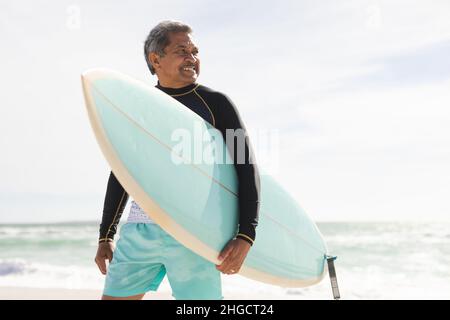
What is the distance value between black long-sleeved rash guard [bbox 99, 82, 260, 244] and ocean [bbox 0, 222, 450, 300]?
5422 mm

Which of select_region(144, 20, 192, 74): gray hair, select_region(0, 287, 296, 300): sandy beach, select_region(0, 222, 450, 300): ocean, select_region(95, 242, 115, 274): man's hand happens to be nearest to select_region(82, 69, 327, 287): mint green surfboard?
Result: select_region(144, 20, 192, 74): gray hair

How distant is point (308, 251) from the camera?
254 centimetres

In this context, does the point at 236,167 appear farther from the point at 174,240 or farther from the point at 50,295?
the point at 50,295

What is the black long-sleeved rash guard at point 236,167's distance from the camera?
5.99 ft

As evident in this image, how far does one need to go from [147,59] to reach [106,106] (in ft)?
0.89

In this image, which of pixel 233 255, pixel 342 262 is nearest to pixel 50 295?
pixel 233 255

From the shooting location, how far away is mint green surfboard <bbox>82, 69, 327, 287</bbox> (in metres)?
1.84

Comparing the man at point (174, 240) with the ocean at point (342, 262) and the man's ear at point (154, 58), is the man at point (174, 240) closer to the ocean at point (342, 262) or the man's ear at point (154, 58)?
the man's ear at point (154, 58)

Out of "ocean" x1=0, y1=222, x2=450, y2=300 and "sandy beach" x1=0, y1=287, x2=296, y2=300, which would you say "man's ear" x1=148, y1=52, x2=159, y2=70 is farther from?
"ocean" x1=0, y1=222, x2=450, y2=300

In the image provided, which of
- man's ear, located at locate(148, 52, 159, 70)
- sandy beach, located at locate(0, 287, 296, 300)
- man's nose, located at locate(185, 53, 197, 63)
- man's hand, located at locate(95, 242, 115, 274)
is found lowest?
man's hand, located at locate(95, 242, 115, 274)

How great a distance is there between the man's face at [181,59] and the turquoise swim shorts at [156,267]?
568 mm

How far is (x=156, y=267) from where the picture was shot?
1.90 metres
